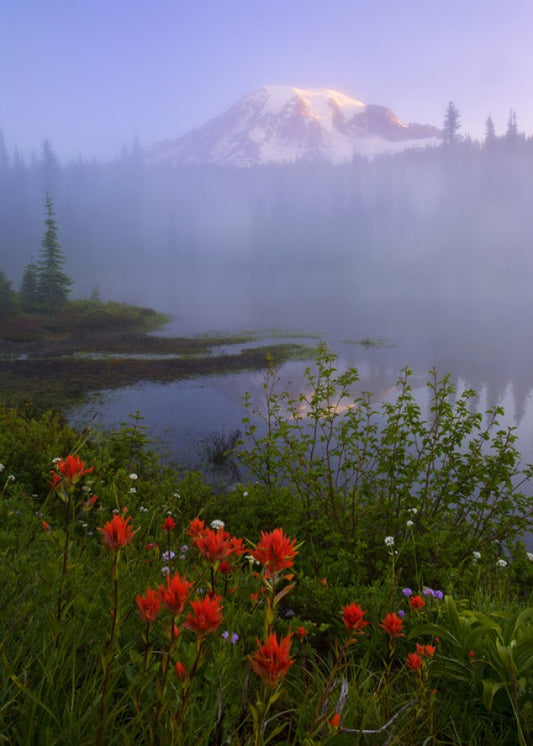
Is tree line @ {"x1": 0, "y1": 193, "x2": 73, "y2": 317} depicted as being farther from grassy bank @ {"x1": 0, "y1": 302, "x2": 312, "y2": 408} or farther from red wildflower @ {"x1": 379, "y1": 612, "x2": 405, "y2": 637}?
red wildflower @ {"x1": 379, "y1": 612, "x2": 405, "y2": 637}

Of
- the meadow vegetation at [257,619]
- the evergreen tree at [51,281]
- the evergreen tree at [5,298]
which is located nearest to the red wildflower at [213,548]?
the meadow vegetation at [257,619]

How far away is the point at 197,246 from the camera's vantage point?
10575 cm

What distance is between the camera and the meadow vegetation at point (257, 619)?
964mm

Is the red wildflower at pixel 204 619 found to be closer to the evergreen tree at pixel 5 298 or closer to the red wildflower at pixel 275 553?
the red wildflower at pixel 275 553

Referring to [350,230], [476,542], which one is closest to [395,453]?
[476,542]

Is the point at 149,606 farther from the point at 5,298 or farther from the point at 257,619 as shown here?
the point at 5,298

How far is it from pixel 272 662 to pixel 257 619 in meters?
2.12

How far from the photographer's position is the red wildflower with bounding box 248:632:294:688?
27.9 inches

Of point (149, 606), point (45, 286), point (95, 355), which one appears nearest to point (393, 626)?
point (149, 606)

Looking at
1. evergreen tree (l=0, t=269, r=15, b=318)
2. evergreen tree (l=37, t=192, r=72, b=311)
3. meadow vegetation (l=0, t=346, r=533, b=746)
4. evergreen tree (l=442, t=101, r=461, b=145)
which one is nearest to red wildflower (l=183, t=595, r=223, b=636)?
meadow vegetation (l=0, t=346, r=533, b=746)

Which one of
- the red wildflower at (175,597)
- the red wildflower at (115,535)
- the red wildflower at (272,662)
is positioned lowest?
the red wildflower at (272,662)

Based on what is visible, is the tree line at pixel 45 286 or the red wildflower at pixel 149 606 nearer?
the red wildflower at pixel 149 606

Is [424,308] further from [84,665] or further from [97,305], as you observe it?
[84,665]

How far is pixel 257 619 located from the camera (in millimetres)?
2605
